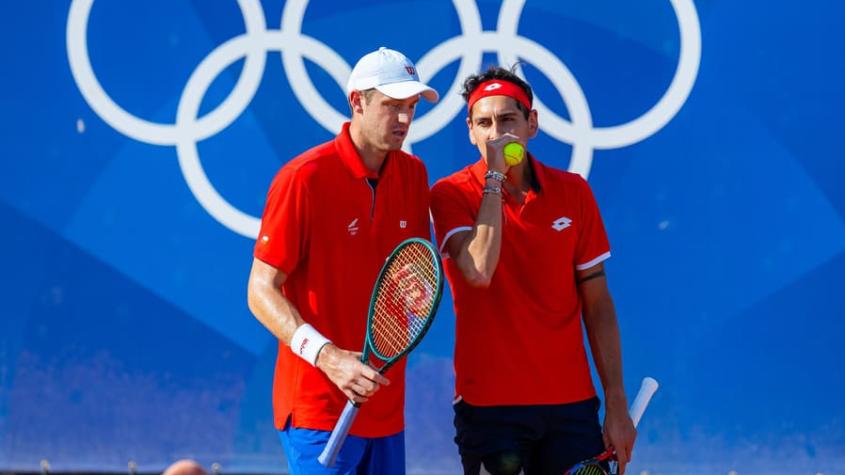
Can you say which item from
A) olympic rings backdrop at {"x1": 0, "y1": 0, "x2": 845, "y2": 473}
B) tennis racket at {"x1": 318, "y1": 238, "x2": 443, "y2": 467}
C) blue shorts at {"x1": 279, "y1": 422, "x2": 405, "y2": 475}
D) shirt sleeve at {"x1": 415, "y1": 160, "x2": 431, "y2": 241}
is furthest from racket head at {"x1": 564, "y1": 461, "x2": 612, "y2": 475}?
olympic rings backdrop at {"x1": 0, "y1": 0, "x2": 845, "y2": 473}

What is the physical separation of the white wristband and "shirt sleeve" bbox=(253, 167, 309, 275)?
0.22 m

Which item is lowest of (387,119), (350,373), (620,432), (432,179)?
(350,373)

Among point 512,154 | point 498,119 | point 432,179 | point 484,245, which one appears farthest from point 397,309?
point 432,179

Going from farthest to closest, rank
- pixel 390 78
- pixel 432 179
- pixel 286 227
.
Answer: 1. pixel 432 179
2. pixel 390 78
3. pixel 286 227

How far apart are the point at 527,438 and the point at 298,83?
2.16 meters

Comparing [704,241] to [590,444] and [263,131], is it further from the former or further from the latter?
[263,131]

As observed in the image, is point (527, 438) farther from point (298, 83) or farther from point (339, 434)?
point (298, 83)

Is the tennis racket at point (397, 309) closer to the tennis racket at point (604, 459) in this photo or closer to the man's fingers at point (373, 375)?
the man's fingers at point (373, 375)

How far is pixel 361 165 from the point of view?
136 inches

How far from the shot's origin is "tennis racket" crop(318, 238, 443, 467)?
10.1ft

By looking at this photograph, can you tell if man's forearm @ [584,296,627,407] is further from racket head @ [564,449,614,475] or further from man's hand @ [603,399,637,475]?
racket head @ [564,449,614,475]

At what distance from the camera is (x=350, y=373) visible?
3043 millimetres

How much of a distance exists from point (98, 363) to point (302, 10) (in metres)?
1.84

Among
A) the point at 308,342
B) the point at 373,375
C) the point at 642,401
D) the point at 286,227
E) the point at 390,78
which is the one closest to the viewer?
the point at 373,375
